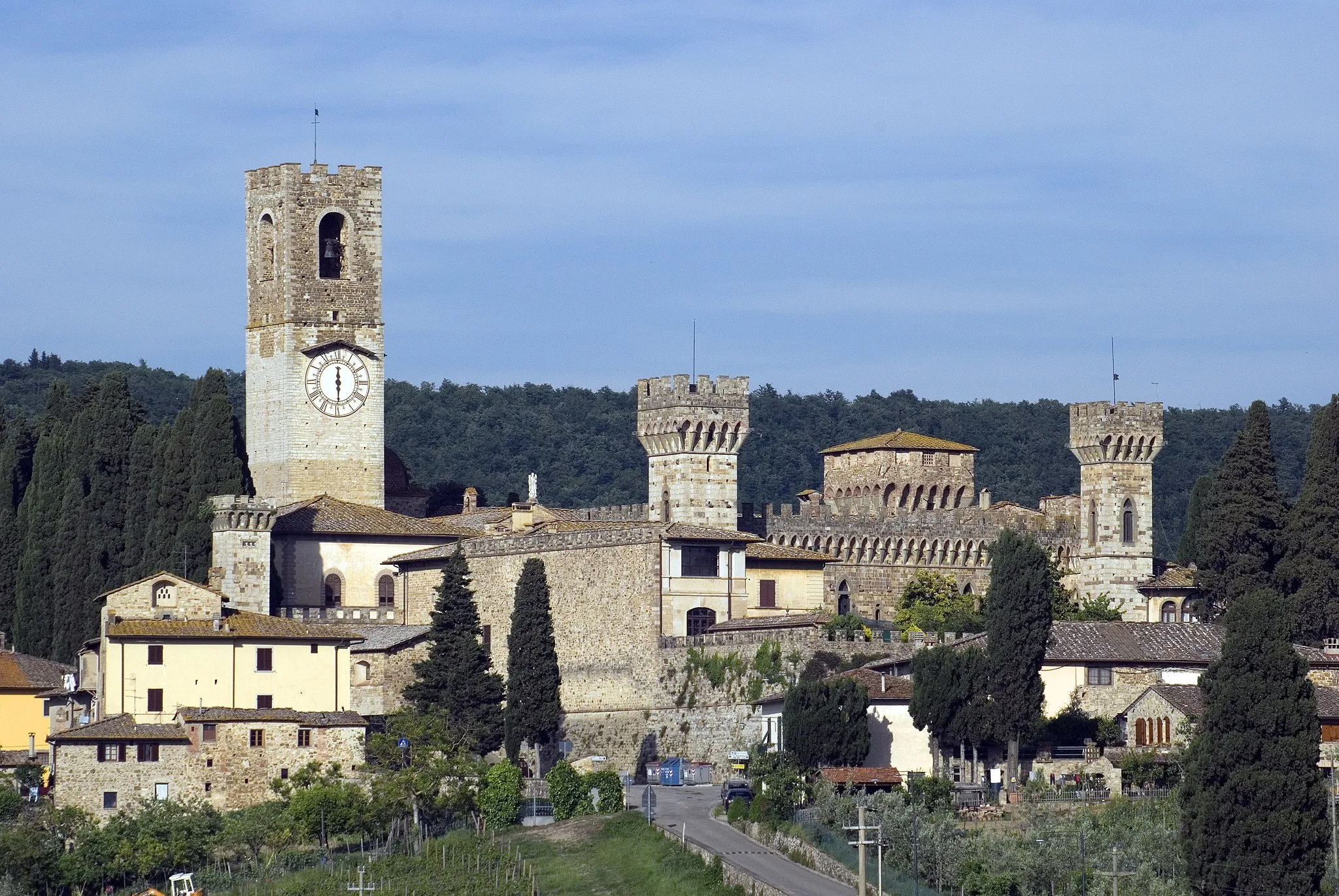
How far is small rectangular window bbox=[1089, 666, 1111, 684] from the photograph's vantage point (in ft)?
277

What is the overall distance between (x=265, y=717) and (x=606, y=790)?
1084cm

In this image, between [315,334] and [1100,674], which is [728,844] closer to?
[1100,674]

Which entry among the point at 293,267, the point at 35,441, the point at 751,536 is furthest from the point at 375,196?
the point at 751,536

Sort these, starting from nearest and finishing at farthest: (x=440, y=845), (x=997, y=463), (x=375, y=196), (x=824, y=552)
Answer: (x=440, y=845) < (x=824, y=552) < (x=375, y=196) < (x=997, y=463)

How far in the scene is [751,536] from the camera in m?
92.1

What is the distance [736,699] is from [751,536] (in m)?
6.75

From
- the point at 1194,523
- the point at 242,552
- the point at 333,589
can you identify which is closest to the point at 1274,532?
the point at 1194,523

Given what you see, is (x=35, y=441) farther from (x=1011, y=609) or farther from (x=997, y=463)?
(x=997, y=463)

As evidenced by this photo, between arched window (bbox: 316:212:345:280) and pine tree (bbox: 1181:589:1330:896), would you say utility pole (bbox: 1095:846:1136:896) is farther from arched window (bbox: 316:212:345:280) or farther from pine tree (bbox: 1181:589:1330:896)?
arched window (bbox: 316:212:345:280)

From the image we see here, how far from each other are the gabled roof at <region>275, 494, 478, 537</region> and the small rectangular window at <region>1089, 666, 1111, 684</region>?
71.8 feet

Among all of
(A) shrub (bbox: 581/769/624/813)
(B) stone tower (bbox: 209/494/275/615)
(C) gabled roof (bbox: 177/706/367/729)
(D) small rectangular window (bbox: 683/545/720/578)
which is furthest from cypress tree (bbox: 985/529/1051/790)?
(B) stone tower (bbox: 209/494/275/615)

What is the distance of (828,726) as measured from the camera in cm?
7869

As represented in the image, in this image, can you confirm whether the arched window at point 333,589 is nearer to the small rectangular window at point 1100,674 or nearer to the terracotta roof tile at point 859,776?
the terracotta roof tile at point 859,776

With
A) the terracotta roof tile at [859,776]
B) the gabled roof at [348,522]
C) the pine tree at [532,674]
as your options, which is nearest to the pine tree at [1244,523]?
the terracotta roof tile at [859,776]
